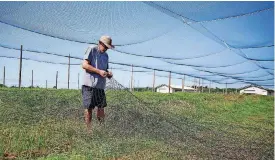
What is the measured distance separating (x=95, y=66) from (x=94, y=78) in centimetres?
16

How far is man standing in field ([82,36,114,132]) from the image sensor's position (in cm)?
444

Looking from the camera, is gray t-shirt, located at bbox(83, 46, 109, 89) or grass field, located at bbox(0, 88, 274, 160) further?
gray t-shirt, located at bbox(83, 46, 109, 89)

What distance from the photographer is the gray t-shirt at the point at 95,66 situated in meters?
4.52

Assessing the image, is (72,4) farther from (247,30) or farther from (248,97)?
(248,97)

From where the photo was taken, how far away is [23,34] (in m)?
9.32

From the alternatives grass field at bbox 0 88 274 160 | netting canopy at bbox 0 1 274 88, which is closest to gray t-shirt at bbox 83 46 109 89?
grass field at bbox 0 88 274 160

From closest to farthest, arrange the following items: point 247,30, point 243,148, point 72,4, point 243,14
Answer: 1. point 243,148
2. point 72,4
3. point 243,14
4. point 247,30

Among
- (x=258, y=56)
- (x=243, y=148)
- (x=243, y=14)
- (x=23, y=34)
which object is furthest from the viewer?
(x=258, y=56)

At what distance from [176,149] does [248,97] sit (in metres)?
12.5

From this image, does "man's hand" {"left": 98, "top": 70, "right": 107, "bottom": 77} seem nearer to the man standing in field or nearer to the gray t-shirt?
the man standing in field

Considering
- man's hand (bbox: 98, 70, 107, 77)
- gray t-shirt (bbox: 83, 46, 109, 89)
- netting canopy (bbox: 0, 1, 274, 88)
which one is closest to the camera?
man's hand (bbox: 98, 70, 107, 77)

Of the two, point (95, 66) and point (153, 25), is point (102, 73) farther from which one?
point (153, 25)

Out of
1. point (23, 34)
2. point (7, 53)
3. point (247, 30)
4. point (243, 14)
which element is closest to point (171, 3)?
point (243, 14)

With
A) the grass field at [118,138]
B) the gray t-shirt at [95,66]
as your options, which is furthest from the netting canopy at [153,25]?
the gray t-shirt at [95,66]
